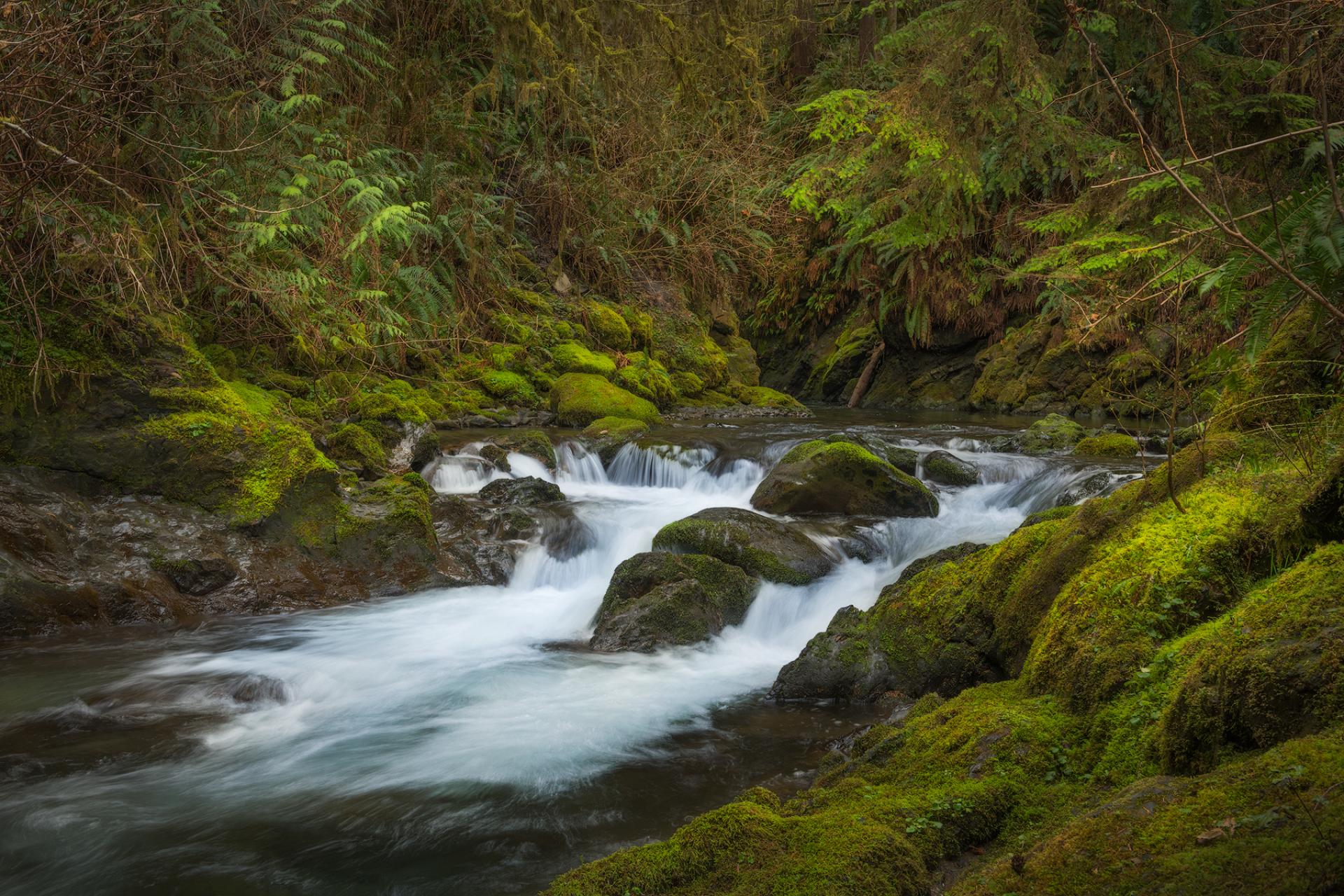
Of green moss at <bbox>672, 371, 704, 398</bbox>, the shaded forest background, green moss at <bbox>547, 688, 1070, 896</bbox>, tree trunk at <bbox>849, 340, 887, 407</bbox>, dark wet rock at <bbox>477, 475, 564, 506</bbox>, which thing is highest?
the shaded forest background

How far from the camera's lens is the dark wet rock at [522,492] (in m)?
8.97

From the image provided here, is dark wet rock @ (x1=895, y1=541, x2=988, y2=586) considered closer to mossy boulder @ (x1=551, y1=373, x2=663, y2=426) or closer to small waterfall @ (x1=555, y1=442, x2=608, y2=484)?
small waterfall @ (x1=555, y1=442, x2=608, y2=484)

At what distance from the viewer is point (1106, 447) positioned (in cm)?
1102

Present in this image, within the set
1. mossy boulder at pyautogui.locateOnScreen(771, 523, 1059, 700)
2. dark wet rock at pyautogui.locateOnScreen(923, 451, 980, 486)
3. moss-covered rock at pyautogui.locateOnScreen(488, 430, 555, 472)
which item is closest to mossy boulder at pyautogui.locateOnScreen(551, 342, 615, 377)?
moss-covered rock at pyautogui.locateOnScreen(488, 430, 555, 472)

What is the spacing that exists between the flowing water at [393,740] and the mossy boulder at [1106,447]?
451 cm

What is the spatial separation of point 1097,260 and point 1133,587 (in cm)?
944

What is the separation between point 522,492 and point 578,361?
6.40m

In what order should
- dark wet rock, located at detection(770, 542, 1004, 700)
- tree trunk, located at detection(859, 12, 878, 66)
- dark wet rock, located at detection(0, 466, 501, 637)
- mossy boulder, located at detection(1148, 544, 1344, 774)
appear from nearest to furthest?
mossy boulder, located at detection(1148, 544, 1344, 774)
dark wet rock, located at detection(770, 542, 1004, 700)
dark wet rock, located at detection(0, 466, 501, 637)
tree trunk, located at detection(859, 12, 878, 66)

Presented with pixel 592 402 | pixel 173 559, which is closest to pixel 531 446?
pixel 592 402

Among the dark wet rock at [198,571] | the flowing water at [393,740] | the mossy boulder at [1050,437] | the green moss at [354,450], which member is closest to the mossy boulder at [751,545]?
the flowing water at [393,740]

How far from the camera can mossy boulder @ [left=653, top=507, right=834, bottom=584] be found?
22.7 ft

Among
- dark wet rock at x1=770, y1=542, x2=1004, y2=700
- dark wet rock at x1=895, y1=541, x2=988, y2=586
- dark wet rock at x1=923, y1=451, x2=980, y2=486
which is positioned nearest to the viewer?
dark wet rock at x1=770, y1=542, x2=1004, y2=700

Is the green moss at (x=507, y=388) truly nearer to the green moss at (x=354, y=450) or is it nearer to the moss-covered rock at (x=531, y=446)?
the moss-covered rock at (x=531, y=446)

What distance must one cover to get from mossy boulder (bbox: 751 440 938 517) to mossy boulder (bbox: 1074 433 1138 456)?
3501 mm
